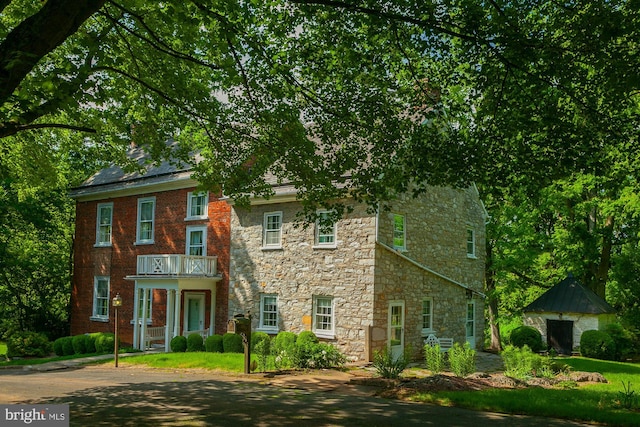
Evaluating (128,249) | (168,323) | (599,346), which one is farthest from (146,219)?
(599,346)

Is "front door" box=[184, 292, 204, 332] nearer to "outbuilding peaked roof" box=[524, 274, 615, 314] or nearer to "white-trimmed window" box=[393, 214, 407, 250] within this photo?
"white-trimmed window" box=[393, 214, 407, 250]

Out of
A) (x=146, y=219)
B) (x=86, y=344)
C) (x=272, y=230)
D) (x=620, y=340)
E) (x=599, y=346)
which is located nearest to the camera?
(x=272, y=230)

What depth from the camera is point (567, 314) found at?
24.9 meters

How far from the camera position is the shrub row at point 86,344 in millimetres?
23891

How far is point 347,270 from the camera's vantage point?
19891mm

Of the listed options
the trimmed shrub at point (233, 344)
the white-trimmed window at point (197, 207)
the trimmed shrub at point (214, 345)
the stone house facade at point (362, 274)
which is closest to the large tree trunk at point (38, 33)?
the stone house facade at point (362, 274)

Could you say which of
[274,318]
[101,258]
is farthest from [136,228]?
[274,318]

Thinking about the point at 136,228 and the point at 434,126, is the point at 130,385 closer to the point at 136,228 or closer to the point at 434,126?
the point at 434,126

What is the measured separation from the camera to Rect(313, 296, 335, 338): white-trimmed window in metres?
20.0

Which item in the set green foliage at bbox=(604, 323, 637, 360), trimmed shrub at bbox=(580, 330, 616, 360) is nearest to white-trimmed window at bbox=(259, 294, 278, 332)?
trimmed shrub at bbox=(580, 330, 616, 360)

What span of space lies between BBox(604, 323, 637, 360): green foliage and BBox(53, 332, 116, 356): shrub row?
20.2 metres

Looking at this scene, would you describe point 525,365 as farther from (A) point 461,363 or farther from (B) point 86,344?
(B) point 86,344

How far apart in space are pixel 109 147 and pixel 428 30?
11.6 meters

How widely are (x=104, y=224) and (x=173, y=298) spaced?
6286mm
